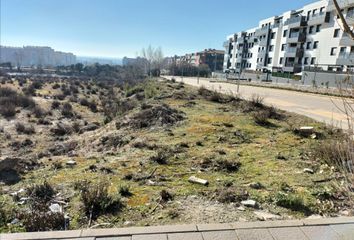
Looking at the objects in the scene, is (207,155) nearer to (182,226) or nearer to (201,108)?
(182,226)

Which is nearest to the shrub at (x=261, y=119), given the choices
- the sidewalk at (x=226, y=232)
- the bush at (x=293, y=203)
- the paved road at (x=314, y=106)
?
the paved road at (x=314, y=106)

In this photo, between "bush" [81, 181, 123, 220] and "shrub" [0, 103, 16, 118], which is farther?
"shrub" [0, 103, 16, 118]

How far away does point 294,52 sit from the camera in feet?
182

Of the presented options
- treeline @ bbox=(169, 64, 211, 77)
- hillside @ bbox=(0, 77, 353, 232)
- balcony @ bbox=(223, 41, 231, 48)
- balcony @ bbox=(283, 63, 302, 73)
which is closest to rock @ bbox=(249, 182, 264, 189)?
hillside @ bbox=(0, 77, 353, 232)

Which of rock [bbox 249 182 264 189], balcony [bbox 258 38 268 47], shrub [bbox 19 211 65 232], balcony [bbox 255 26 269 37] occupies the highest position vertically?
balcony [bbox 255 26 269 37]

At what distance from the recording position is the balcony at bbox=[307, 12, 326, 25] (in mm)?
47838

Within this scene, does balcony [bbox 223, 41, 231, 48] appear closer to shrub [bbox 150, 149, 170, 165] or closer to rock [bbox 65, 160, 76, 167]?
rock [bbox 65, 160, 76, 167]

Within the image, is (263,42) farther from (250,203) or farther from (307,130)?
(250,203)

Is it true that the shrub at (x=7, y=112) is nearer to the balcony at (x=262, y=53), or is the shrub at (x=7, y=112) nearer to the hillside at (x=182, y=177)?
the hillside at (x=182, y=177)

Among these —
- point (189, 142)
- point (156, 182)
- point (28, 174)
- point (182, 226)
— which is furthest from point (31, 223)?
point (189, 142)

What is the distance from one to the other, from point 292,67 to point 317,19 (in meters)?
9.30

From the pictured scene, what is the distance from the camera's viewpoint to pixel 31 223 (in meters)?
3.73

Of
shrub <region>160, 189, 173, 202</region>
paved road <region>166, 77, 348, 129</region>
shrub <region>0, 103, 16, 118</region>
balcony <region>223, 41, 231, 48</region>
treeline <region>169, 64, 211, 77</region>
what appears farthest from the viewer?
balcony <region>223, 41, 231, 48</region>

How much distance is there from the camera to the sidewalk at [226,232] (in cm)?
328
